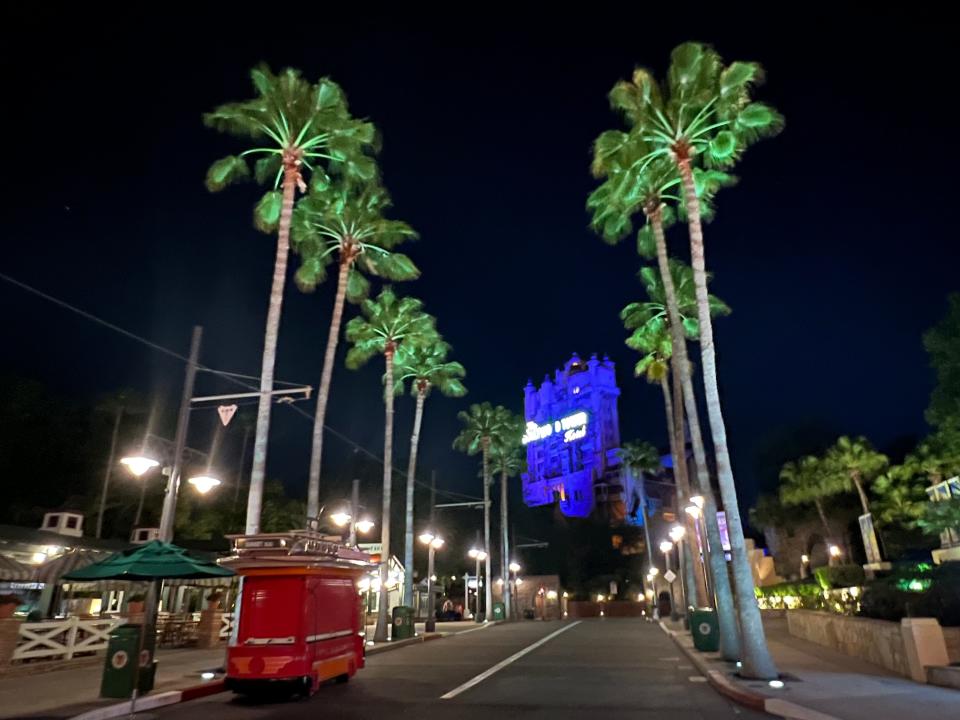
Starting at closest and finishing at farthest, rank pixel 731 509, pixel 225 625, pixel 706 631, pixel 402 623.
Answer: pixel 731 509 → pixel 706 631 → pixel 225 625 → pixel 402 623

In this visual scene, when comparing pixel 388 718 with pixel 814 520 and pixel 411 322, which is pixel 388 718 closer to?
pixel 411 322

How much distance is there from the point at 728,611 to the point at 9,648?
56.2 ft

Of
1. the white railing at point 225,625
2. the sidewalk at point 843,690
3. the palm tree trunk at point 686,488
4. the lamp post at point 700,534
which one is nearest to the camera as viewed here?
the sidewalk at point 843,690

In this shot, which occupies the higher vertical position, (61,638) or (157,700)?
(61,638)

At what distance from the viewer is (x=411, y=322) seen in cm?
3023

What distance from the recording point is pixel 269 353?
19172mm

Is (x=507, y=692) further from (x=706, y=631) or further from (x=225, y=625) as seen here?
(x=225, y=625)

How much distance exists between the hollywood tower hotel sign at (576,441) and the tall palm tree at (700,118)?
76458 millimetres

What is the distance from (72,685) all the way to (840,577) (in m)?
36.0

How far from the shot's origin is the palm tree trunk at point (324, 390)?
21.6m

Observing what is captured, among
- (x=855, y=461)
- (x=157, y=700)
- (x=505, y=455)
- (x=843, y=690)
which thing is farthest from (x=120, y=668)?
(x=855, y=461)

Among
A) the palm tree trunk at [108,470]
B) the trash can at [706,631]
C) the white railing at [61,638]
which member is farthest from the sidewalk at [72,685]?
the palm tree trunk at [108,470]

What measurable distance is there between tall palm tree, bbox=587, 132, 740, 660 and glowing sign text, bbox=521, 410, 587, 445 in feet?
244

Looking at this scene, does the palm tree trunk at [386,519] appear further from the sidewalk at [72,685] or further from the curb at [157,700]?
the curb at [157,700]
